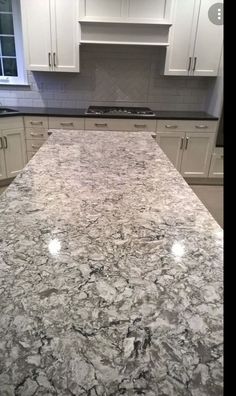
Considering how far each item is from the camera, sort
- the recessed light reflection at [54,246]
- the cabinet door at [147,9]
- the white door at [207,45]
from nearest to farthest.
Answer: the recessed light reflection at [54,246]
the cabinet door at [147,9]
the white door at [207,45]

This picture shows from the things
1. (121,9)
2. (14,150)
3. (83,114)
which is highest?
(121,9)

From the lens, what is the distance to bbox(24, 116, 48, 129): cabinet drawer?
3.39m

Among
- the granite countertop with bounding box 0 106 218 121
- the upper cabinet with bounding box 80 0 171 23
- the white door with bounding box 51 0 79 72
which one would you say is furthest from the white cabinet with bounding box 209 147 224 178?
the white door with bounding box 51 0 79 72

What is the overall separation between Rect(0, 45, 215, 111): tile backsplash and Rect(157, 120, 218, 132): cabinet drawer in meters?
0.56

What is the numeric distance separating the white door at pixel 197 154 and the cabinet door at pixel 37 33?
1.94 metres

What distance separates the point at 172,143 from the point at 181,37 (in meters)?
1.21

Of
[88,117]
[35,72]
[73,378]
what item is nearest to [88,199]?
[73,378]

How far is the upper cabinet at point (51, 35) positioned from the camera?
313cm

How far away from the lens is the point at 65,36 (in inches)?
128

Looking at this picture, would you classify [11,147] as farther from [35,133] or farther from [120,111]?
[120,111]

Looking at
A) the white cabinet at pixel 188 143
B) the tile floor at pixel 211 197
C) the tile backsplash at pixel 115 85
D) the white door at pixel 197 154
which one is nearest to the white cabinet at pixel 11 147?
the tile floor at pixel 211 197

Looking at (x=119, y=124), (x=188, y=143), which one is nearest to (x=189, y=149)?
(x=188, y=143)

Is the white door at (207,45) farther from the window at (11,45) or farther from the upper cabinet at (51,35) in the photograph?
the window at (11,45)

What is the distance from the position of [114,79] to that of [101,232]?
3.37 meters
